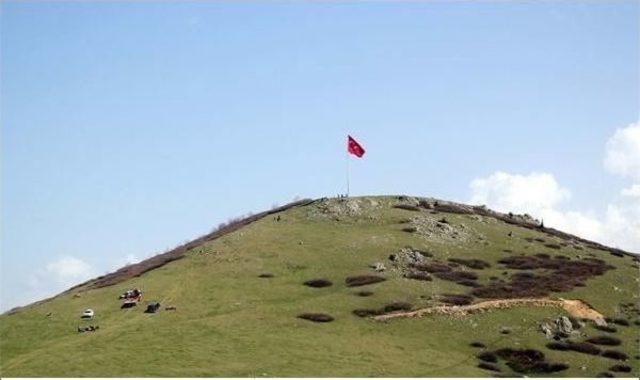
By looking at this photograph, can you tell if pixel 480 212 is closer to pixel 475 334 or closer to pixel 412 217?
pixel 412 217

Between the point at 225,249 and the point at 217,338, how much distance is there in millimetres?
33892

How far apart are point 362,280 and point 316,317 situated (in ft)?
45.2

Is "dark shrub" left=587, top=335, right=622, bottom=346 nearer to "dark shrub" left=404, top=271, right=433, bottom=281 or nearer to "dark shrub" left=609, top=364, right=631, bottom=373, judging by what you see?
"dark shrub" left=609, top=364, right=631, bottom=373

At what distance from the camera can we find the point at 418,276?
301ft

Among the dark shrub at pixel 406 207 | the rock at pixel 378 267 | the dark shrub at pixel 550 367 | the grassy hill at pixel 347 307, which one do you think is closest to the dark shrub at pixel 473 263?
the grassy hill at pixel 347 307

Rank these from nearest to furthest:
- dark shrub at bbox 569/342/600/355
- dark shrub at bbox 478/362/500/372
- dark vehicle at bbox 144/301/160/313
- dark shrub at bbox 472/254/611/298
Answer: dark shrub at bbox 478/362/500/372, dark shrub at bbox 569/342/600/355, dark vehicle at bbox 144/301/160/313, dark shrub at bbox 472/254/611/298

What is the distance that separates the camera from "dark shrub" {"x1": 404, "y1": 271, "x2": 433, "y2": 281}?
299 ft

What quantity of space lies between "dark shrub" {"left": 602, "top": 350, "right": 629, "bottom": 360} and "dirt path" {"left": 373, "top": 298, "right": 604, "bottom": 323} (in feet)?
28.6

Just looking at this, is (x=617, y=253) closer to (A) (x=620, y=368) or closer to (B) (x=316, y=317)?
(A) (x=620, y=368)

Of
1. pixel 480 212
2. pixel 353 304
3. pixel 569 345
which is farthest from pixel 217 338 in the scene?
pixel 480 212

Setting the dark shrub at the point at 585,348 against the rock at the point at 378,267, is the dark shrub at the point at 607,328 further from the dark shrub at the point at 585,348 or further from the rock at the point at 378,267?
the rock at the point at 378,267

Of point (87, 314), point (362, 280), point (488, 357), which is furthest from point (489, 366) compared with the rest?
point (87, 314)

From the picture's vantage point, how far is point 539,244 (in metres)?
114

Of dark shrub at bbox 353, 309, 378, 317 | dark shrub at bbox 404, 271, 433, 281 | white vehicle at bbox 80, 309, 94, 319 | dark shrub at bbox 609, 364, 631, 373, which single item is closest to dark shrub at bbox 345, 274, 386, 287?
dark shrub at bbox 404, 271, 433, 281
